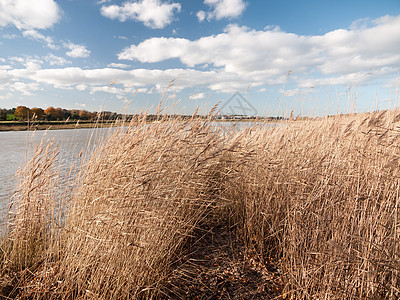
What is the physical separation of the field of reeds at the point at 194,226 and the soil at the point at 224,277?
0.01m

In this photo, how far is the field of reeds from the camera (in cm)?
183

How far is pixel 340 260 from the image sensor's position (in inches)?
69.2

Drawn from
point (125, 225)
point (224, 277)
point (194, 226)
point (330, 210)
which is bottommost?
point (224, 277)

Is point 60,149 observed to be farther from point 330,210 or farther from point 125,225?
point 330,210

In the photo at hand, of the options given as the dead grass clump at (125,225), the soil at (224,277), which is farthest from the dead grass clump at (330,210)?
the dead grass clump at (125,225)

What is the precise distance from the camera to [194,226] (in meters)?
2.40

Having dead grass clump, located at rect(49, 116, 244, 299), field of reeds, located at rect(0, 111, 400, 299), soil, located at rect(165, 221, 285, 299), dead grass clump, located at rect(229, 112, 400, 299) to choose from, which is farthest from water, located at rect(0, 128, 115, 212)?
dead grass clump, located at rect(229, 112, 400, 299)

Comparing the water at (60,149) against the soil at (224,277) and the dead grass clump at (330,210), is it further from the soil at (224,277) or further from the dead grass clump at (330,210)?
the dead grass clump at (330,210)

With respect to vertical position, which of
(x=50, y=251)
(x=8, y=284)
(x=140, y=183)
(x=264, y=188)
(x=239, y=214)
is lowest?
(x=8, y=284)

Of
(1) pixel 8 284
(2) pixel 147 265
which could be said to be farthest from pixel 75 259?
(1) pixel 8 284

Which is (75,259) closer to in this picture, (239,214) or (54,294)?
(54,294)

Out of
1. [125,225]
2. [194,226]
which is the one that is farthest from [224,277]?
[125,225]

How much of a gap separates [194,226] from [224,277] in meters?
0.61

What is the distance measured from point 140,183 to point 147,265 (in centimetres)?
76
